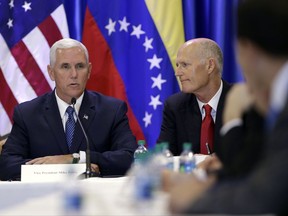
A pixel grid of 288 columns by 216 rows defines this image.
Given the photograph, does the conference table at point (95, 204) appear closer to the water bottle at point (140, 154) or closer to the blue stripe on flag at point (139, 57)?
the water bottle at point (140, 154)

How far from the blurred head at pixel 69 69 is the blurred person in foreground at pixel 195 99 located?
2.39 ft

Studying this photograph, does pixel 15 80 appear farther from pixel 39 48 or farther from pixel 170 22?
pixel 170 22

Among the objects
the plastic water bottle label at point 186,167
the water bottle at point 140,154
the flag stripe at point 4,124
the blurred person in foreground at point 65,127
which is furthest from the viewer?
the flag stripe at point 4,124

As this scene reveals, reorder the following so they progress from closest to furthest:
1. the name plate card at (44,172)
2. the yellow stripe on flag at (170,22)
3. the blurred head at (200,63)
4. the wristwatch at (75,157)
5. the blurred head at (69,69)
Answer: the name plate card at (44,172), the wristwatch at (75,157), the blurred head at (69,69), the blurred head at (200,63), the yellow stripe on flag at (170,22)

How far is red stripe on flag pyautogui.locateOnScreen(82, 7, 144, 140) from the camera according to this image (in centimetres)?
604

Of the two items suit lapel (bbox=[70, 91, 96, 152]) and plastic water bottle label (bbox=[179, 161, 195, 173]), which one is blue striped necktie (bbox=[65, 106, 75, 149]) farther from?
plastic water bottle label (bbox=[179, 161, 195, 173])

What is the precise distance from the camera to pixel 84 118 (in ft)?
15.7

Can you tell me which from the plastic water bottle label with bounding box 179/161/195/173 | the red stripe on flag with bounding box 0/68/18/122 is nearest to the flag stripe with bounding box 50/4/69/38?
the red stripe on flag with bounding box 0/68/18/122

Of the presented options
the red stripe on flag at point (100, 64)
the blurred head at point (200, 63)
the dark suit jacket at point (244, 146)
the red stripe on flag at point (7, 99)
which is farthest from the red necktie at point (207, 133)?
the dark suit jacket at point (244, 146)

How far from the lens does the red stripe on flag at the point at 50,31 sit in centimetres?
603

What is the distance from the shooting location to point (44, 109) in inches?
192

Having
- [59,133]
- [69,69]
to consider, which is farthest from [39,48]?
[59,133]

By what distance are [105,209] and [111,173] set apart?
8.45 ft

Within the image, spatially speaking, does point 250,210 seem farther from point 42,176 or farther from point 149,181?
point 42,176
